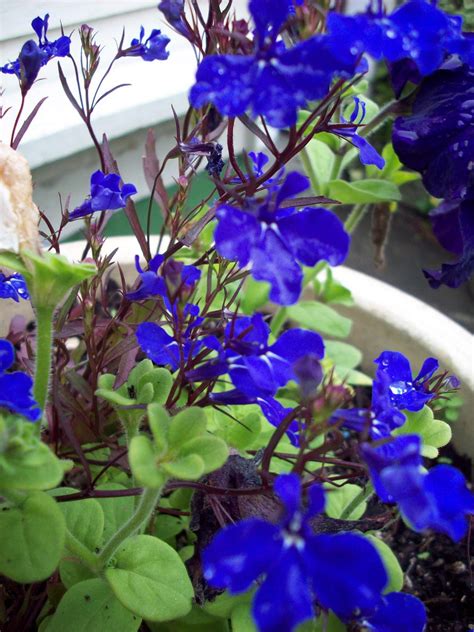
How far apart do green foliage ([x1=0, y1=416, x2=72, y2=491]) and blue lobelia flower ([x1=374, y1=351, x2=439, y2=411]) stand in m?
0.23

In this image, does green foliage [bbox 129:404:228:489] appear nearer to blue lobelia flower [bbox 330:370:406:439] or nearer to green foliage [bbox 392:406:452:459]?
blue lobelia flower [bbox 330:370:406:439]

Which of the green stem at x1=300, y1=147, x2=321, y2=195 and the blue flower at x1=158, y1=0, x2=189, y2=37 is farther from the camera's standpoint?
the green stem at x1=300, y1=147, x2=321, y2=195

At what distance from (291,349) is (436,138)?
0.24 metres

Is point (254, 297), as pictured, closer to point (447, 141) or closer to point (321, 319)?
point (321, 319)

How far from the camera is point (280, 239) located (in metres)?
0.40

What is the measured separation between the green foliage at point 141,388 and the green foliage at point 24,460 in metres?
0.09

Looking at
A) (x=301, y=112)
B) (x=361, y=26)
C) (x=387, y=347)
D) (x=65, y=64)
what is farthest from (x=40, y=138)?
(x=361, y=26)

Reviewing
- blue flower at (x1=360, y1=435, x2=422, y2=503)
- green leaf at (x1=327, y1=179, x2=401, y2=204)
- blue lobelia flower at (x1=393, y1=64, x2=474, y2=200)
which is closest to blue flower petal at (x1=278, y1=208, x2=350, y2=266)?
blue flower at (x1=360, y1=435, x2=422, y2=503)

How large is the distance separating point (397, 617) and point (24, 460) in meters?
0.27

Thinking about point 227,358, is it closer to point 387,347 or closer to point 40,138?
point 387,347

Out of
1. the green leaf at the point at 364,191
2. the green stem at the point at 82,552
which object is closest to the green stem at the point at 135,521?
the green stem at the point at 82,552

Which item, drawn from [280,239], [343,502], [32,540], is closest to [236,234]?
[280,239]

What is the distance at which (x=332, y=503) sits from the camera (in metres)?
0.66

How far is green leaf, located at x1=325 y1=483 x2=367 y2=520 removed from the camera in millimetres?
641
